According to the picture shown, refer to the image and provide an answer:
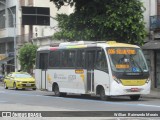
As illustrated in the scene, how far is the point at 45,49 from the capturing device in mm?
31625

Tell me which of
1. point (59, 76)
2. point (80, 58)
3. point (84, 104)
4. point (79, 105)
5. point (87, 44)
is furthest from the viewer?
point (59, 76)

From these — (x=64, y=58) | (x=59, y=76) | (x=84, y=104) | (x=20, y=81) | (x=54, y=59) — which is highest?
(x=64, y=58)

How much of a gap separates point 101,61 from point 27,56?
2738 cm

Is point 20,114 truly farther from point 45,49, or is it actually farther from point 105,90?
point 45,49

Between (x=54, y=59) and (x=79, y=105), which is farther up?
(x=54, y=59)

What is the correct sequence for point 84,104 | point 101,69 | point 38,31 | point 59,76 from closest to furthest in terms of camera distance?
1. point 84,104
2. point 101,69
3. point 59,76
4. point 38,31

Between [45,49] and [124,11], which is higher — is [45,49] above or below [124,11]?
below

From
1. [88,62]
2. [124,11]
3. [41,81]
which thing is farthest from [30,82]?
[88,62]

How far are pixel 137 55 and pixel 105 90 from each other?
8.12 feet

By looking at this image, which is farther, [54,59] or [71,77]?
[54,59]

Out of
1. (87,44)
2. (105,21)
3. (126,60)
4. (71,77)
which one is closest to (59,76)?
(71,77)

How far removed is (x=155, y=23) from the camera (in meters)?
35.2

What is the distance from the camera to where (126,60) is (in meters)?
25.5

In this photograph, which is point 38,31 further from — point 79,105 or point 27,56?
A: point 79,105
